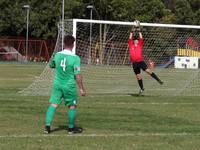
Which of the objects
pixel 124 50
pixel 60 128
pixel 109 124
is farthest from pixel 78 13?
pixel 60 128

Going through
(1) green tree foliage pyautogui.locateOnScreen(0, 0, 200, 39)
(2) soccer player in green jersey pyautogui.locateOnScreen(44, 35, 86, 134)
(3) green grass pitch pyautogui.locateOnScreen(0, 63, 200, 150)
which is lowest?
(3) green grass pitch pyautogui.locateOnScreen(0, 63, 200, 150)

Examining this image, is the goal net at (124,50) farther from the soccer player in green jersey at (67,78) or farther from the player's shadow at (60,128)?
the soccer player in green jersey at (67,78)

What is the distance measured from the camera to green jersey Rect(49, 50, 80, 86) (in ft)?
35.1

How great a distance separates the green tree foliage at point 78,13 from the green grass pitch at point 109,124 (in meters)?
49.7

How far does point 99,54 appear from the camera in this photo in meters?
30.3

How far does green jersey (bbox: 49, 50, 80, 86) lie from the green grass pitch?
0.98 m

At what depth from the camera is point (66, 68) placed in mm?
10688

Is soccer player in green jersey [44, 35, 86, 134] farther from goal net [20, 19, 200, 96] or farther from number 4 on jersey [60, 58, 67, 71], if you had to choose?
goal net [20, 19, 200, 96]

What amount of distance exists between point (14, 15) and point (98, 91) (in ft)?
157

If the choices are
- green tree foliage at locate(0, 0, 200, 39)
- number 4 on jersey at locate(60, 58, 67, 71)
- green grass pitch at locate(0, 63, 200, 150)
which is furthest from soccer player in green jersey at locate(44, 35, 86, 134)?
green tree foliage at locate(0, 0, 200, 39)

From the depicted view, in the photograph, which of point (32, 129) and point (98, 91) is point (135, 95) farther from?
point (32, 129)

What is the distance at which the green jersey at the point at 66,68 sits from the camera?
1070 centimetres

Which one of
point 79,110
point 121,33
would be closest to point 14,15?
point 121,33

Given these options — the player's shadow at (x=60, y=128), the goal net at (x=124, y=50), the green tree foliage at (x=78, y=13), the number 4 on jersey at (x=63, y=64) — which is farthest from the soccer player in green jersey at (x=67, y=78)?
the green tree foliage at (x=78, y=13)
